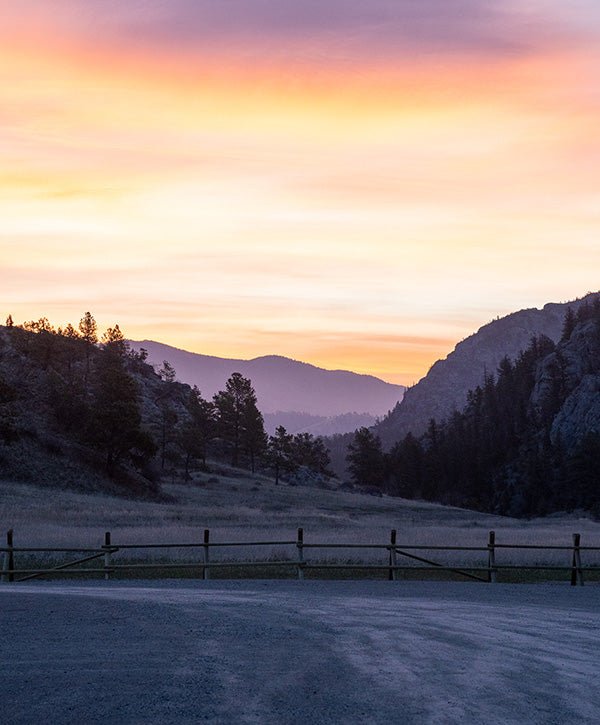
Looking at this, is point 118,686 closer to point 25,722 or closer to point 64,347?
point 25,722

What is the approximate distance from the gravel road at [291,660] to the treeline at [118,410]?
202ft

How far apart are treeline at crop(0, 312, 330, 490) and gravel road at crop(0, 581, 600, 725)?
6170 cm

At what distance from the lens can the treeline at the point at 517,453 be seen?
128125 millimetres

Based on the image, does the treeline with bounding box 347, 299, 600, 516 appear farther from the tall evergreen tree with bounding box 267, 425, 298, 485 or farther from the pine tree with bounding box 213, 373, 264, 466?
the pine tree with bounding box 213, 373, 264, 466

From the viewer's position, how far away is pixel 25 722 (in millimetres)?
9672

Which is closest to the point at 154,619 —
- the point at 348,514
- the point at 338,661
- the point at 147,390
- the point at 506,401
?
the point at 338,661

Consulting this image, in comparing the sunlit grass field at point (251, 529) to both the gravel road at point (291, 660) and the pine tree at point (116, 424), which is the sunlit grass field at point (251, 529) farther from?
the gravel road at point (291, 660)

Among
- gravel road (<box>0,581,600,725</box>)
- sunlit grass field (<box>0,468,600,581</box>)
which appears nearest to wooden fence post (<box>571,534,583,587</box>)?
sunlit grass field (<box>0,468,600,581</box>)

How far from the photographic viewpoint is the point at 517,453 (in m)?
159

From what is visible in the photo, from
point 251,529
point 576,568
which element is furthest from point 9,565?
point 251,529

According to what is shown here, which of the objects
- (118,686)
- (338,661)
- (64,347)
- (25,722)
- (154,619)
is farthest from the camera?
(64,347)

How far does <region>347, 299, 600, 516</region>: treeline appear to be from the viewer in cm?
12812

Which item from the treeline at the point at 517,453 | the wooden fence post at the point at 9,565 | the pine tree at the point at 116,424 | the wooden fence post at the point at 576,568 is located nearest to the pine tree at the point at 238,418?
the treeline at the point at 517,453

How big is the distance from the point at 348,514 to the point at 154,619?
64327 millimetres
